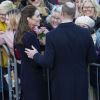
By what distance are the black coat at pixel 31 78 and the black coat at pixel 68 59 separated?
0.99ft

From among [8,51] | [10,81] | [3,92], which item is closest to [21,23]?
[8,51]

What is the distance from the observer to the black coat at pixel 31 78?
5.44 m

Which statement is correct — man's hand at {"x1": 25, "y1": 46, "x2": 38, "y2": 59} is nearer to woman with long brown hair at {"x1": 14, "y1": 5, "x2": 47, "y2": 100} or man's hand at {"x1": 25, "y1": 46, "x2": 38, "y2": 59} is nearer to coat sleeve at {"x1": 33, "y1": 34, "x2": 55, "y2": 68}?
woman with long brown hair at {"x1": 14, "y1": 5, "x2": 47, "y2": 100}

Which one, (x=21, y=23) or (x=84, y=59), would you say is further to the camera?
(x=21, y=23)

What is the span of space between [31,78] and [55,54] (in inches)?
27.1

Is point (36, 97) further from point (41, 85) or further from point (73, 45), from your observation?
point (73, 45)

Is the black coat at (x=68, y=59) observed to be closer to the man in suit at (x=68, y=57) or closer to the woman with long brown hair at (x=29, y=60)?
the man in suit at (x=68, y=57)

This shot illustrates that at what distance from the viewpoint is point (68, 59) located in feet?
16.7

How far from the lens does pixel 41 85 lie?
5645mm

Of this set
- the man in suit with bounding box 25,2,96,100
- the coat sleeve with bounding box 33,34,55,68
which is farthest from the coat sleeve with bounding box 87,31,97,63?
the coat sleeve with bounding box 33,34,55,68

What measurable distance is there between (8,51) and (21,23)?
0.78 metres

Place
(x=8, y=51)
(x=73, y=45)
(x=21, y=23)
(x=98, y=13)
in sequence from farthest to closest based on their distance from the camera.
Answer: (x=98, y=13) → (x=8, y=51) → (x=21, y=23) → (x=73, y=45)

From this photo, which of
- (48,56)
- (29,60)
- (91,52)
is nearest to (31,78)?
(29,60)

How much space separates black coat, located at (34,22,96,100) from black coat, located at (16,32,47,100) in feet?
0.99
